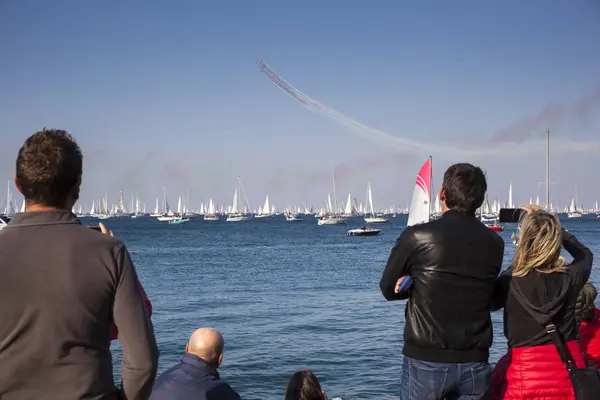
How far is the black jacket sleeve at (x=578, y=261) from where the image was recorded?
14.9 ft

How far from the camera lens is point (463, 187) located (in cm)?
441

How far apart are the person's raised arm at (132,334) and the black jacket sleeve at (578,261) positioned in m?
3.11

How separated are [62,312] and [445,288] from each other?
8.16 ft

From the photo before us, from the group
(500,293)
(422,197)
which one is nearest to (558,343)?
(500,293)

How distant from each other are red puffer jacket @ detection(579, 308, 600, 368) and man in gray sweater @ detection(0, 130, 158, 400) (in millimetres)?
4773

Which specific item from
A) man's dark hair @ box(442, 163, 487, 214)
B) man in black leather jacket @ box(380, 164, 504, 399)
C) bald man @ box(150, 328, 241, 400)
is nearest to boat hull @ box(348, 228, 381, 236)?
bald man @ box(150, 328, 241, 400)

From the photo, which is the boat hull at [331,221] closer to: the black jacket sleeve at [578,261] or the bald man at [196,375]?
the bald man at [196,375]

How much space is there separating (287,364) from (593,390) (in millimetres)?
16203

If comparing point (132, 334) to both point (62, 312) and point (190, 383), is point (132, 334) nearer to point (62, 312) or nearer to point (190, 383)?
point (62, 312)

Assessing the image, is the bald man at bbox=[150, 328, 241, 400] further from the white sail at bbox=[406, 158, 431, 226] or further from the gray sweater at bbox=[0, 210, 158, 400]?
the white sail at bbox=[406, 158, 431, 226]

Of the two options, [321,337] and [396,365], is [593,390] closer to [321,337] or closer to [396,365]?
[396,365]

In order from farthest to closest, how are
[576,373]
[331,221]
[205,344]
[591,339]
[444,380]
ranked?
[331,221] → [591,339] → [205,344] → [576,373] → [444,380]

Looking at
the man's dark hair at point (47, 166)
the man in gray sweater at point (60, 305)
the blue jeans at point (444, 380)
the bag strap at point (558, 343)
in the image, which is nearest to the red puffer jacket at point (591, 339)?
the bag strap at point (558, 343)

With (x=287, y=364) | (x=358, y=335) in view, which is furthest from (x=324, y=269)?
(x=287, y=364)
